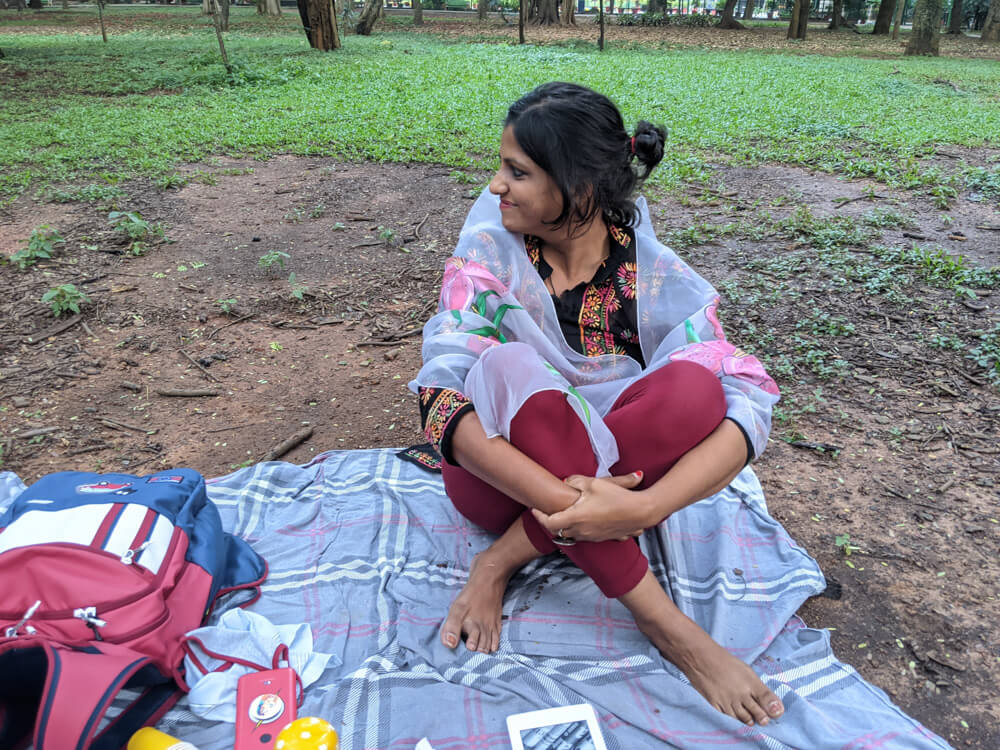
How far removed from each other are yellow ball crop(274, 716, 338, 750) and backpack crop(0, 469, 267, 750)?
35cm

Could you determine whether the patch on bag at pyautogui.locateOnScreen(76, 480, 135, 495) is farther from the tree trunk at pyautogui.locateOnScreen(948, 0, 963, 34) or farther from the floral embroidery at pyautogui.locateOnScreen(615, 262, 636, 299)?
the tree trunk at pyautogui.locateOnScreen(948, 0, 963, 34)

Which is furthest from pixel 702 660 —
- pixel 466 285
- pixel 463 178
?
pixel 463 178

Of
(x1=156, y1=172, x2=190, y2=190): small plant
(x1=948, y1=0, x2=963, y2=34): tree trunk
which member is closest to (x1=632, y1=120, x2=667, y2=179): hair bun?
(x1=156, y1=172, x2=190, y2=190): small plant

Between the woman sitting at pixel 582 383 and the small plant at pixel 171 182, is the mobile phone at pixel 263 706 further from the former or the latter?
the small plant at pixel 171 182

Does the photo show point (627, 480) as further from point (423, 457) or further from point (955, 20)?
point (955, 20)

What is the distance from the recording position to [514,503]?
7.00 ft

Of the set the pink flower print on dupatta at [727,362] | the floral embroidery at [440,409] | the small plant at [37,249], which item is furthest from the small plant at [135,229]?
the pink flower print on dupatta at [727,362]

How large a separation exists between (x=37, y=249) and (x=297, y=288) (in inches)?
69.1

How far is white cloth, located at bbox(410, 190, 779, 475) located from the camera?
1925mm

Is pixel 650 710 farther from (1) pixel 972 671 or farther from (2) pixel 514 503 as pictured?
(1) pixel 972 671

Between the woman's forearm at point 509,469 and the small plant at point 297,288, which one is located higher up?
the woman's forearm at point 509,469

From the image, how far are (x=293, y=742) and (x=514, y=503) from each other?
33.7 inches

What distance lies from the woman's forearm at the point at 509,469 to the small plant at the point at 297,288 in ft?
8.44

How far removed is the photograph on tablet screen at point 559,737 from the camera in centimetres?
171
